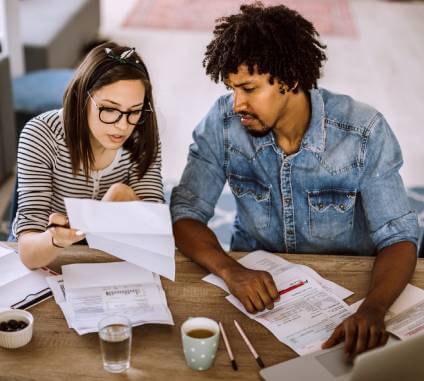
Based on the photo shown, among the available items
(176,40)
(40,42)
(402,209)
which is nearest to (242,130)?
(402,209)

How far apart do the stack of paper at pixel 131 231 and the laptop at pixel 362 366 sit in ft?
1.07

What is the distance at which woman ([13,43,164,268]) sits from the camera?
5.69 ft

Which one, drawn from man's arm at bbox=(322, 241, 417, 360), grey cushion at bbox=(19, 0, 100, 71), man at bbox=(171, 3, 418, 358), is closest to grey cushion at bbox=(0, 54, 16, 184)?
grey cushion at bbox=(19, 0, 100, 71)

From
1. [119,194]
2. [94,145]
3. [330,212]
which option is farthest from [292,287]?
[94,145]

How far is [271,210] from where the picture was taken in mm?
1883

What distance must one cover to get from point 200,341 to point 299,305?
31 centimetres

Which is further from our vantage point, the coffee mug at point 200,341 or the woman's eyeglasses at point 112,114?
the woman's eyeglasses at point 112,114

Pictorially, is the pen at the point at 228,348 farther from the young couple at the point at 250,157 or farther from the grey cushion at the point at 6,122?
the grey cushion at the point at 6,122

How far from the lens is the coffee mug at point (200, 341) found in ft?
4.25

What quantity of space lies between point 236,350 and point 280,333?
11 cm

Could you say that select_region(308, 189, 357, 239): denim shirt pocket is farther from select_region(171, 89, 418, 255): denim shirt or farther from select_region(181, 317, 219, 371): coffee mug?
select_region(181, 317, 219, 371): coffee mug

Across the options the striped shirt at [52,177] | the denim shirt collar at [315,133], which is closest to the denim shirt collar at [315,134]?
the denim shirt collar at [315,133]

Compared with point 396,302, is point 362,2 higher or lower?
lower

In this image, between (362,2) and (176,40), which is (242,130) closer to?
(176,40)
